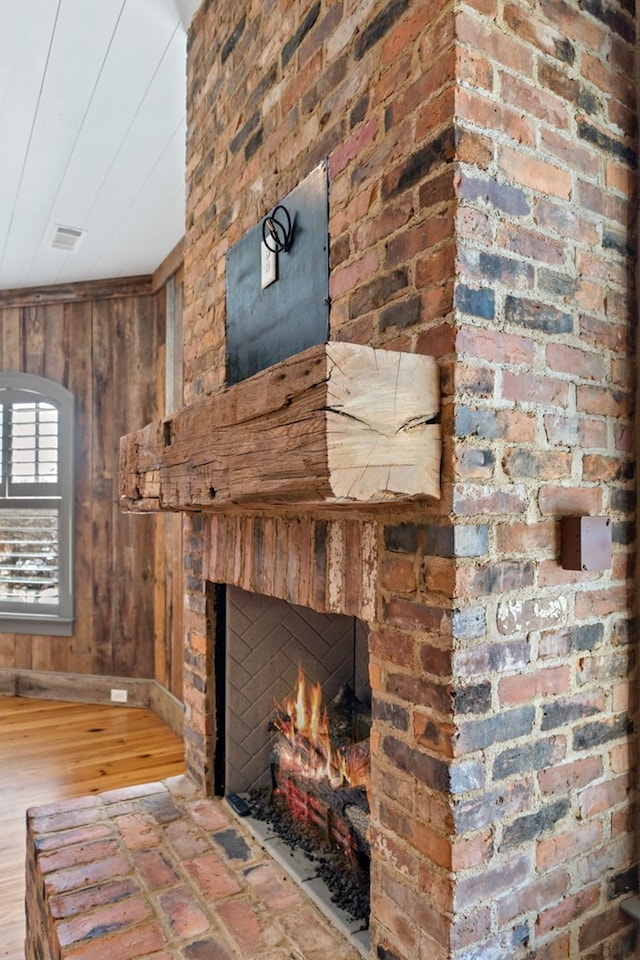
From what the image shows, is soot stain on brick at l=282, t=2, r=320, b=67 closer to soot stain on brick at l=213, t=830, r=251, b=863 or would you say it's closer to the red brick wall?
the red brick wall

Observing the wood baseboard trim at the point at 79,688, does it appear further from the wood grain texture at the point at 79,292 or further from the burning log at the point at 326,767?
the wood grain texture at the point at 79,292

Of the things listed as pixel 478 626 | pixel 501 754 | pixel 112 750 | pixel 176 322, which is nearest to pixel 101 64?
pixel 176 322

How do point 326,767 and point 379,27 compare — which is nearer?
point 379,27

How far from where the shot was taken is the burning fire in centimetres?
178

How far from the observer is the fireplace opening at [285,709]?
1.90m

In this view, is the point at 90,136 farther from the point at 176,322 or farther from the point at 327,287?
the point at 327,287

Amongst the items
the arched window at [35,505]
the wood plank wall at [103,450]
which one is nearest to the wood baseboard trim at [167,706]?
the wood plank wall at [103,450]

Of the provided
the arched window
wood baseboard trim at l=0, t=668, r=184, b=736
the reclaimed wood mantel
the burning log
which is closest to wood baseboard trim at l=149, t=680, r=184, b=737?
wood baseboard trim at l=0, t=668, r=184, b=736

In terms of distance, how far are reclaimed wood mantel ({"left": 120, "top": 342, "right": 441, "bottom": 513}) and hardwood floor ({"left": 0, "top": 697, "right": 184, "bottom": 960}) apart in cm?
195

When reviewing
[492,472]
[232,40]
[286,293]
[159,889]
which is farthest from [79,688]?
[492,472]

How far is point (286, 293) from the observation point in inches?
67.0

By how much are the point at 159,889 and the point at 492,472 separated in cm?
131

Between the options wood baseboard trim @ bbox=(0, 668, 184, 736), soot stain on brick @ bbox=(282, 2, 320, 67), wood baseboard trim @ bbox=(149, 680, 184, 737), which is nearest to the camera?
soot stain on brick @ bbox=(282, 2, 320, 67)

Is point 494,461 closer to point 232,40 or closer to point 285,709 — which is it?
point 285,709
